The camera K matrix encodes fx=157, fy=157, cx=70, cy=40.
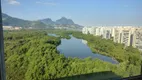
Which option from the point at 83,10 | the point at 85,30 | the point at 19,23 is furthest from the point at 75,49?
the point at 19,23

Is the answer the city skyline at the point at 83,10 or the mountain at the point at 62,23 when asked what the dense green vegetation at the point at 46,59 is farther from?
the city skyline at the point at 83,10

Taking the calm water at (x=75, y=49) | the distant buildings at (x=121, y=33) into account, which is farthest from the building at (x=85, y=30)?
the calm water at (x=75, y=49)

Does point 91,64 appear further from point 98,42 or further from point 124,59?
point 124,59

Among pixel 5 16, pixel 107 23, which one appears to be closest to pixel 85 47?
pixel 107 23

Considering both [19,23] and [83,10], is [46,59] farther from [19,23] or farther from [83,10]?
[83,10]

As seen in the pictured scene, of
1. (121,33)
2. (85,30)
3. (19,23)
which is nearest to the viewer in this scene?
(19,23)

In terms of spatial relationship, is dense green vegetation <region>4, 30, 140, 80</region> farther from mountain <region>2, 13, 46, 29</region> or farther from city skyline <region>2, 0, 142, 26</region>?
city skyline <region>2, 0, 142, 26</region>
